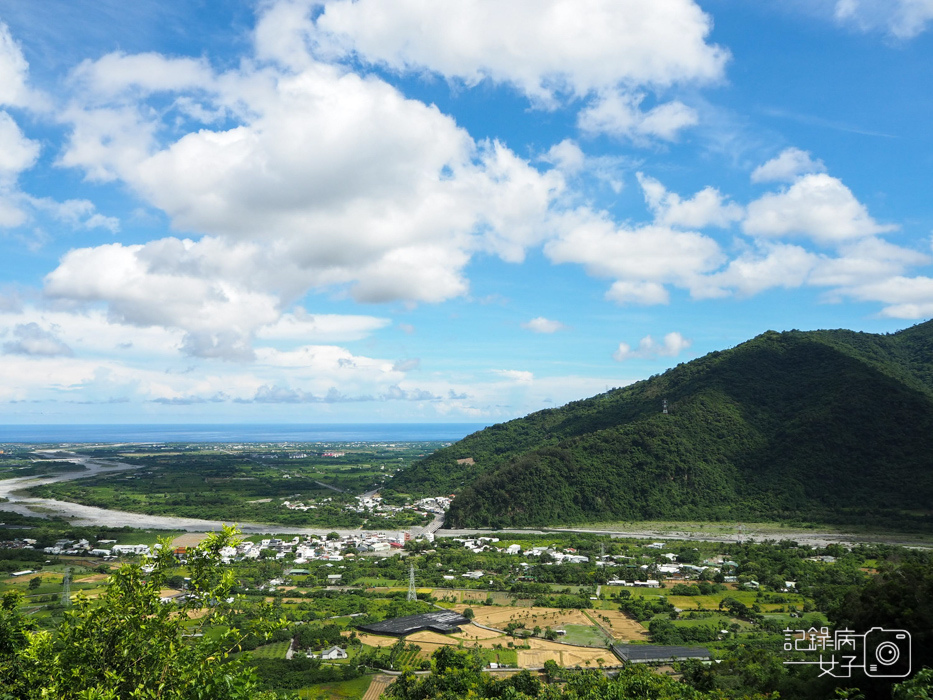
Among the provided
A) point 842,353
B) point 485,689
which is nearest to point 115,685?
point 485,689

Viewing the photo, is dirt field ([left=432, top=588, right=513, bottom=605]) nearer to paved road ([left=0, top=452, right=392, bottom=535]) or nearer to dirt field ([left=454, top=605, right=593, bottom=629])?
dirt field ([left=454, top=605, right=593, bottom=629])

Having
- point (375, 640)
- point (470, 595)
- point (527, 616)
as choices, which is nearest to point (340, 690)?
point (375, 640)

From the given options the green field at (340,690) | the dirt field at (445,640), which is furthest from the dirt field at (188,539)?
the green field at (340,690)

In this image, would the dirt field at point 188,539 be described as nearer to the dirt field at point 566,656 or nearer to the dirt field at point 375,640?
the dirt field at point 375,640

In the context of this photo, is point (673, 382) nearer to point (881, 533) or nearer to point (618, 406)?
point (618, 406)

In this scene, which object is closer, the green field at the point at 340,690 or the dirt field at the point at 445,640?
the green field at the point at 340,690
